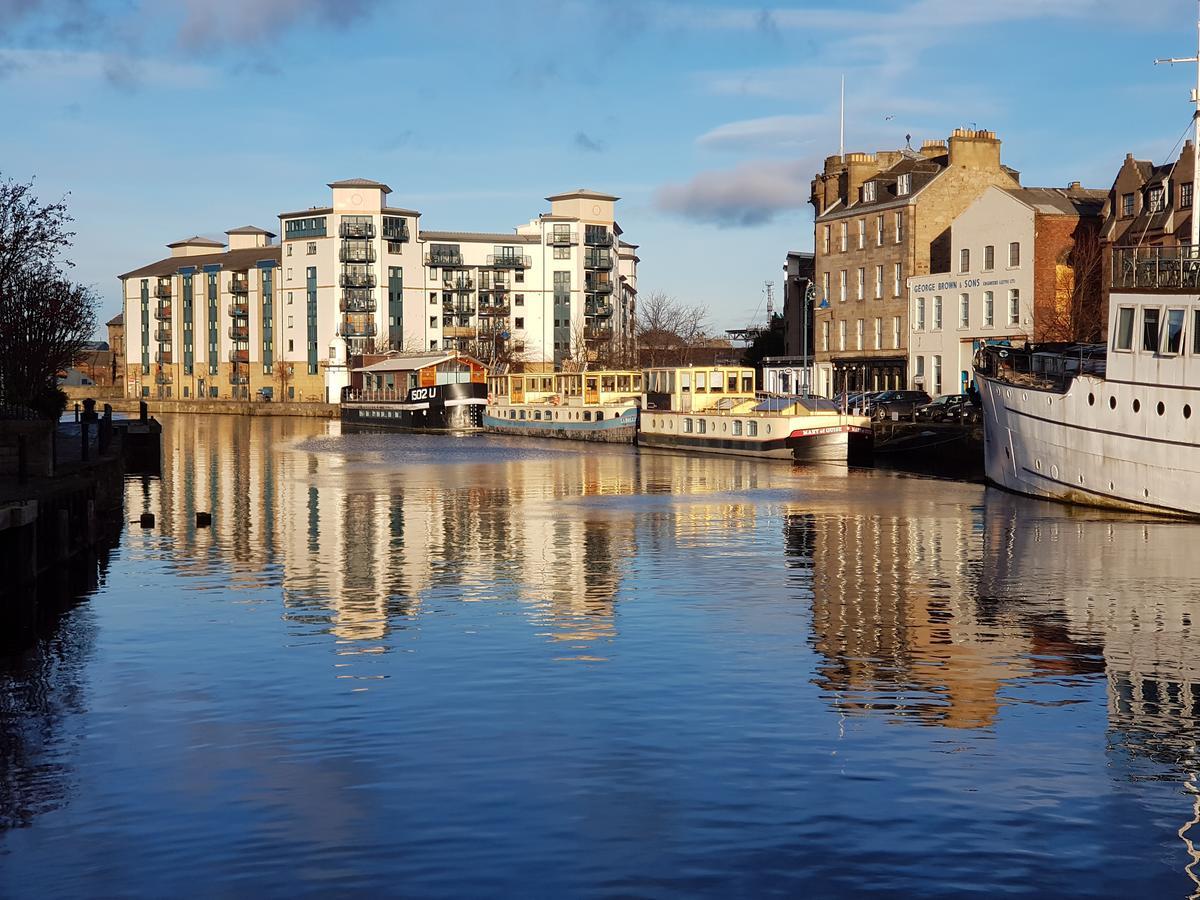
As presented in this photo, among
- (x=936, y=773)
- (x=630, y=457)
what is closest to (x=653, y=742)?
(x=936, y=773)

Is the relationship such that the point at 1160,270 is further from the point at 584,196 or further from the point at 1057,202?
the point at 584,196

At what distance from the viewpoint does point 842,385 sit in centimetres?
10162

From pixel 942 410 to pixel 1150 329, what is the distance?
31.1 m

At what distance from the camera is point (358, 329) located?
559ft

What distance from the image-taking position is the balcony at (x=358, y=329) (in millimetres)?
169613

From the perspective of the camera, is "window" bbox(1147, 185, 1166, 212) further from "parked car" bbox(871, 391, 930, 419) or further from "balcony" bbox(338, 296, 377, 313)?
"balcony" bbox(338, 296, 377, 313)

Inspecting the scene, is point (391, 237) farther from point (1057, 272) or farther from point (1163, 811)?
point (1163, 811)

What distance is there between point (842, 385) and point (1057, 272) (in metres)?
22.5

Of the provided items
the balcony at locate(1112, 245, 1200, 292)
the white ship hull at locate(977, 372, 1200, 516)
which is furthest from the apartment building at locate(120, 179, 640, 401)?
the balcony at locate(1112, 245, 1200, 292)

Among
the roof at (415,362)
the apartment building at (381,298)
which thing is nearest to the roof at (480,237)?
the apartment building at (381,298)

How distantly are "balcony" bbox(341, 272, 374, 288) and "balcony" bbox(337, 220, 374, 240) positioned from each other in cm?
411

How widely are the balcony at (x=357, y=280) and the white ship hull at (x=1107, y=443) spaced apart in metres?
128

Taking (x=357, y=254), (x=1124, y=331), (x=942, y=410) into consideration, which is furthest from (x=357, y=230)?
(x=1124, y=331)

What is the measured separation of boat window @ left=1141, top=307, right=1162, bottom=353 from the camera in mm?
40312
